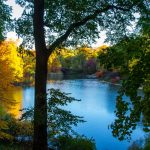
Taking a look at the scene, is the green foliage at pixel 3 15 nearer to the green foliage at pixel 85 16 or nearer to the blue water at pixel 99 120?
the green foliage at pixel 85 16

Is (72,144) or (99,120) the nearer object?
(72,144)

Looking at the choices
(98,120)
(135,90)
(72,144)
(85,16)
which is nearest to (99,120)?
(98,120)

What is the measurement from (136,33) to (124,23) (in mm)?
596

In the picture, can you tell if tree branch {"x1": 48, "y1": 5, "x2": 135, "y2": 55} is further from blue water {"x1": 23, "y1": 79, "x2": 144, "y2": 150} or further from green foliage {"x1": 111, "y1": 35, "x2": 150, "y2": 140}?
blue water {"x1": 23, "y1": 79, "x2": 144, "y2": 150}

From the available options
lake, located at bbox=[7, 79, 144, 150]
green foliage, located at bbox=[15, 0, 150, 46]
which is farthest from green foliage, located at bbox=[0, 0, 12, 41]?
lake, located at bbox=[7, 79, 144, 150]

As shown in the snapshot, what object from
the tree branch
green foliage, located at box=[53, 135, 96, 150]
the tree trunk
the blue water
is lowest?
the blue water

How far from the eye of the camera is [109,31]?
13.8 m

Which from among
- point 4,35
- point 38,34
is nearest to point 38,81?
point 38,34

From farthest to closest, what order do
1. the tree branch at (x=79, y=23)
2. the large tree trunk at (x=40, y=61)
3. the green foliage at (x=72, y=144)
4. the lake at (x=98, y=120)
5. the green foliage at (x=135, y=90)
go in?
the lake at (x=98, y=120) → the green foliage at (x=72, y=144) → the tree branch at (x=79, y=23) → the large tree trunk at (x=40, y=61) → the green foliage at (x=135, y=90)

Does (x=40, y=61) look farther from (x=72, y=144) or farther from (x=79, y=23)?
(x=72, y=144)

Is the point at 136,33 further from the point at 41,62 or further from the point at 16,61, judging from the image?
the point at 16,61

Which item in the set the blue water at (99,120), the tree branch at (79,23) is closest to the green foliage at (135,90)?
the tree branch at (79,23)

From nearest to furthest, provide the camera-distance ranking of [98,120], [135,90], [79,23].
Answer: [135,90] < [79,23] < [98,120]

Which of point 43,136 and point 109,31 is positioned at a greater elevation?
point 109,31
